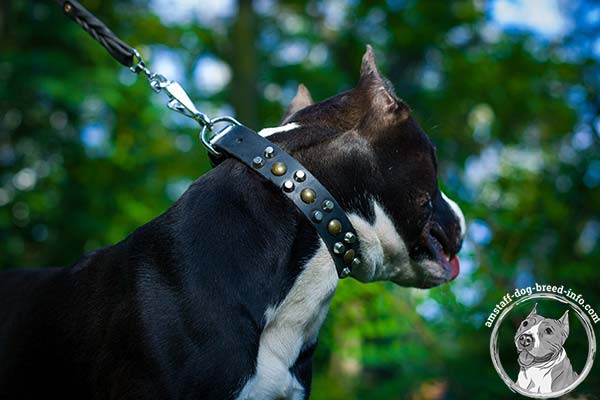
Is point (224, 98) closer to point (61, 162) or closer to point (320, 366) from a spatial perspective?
point (61, 162)

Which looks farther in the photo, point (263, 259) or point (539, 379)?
point (539, 379)

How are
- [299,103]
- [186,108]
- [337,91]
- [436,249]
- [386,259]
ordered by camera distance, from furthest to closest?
1. [337,91]
2. [299,103]
3. [186,108]
4. [436,249]
5. [386,259]

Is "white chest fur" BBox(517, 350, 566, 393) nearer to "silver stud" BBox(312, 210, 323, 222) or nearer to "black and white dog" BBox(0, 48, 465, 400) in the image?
"black and white dog" BBox(0, 48, 465, 400)

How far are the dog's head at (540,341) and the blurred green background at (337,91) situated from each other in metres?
1.55

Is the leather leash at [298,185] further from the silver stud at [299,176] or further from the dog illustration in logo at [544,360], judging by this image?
the dog illustration in logo at [544,360]

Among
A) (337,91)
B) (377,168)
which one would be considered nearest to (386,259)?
(377,168)

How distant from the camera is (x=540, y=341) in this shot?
3293 millimetres

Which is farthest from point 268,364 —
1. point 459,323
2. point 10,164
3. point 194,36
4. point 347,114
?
point 194,36

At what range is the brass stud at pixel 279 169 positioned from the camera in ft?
8.85

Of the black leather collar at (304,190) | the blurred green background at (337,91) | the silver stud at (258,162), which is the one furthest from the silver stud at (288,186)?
the blurred green background at (337,91)

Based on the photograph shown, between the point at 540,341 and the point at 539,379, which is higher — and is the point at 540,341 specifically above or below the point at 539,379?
above

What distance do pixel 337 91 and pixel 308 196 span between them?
10.2m

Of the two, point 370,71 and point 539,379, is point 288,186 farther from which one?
point 539,379

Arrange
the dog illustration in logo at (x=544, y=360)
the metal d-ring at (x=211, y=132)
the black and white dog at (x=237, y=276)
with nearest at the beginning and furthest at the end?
the black and white dog at (x=237, y=276), the metal d-ring at (x=211, y=132), the dog illustration in logo at (x=544, y=360)
